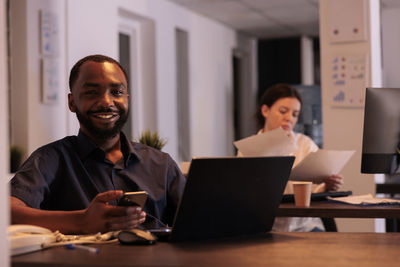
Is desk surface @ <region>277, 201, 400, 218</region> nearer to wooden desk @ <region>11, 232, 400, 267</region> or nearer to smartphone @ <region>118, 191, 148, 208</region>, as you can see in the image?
wooden desk @ <region>11, 232, 400, 267</region>

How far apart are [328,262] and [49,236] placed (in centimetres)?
66

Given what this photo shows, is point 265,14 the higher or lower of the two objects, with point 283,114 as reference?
higher

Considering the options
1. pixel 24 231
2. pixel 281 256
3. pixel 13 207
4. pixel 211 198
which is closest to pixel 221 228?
pixel 211 198

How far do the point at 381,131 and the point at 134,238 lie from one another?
1239mm

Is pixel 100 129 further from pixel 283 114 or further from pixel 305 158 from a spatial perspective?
pixel 283 114

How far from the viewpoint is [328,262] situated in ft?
4.25

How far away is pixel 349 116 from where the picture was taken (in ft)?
14.0

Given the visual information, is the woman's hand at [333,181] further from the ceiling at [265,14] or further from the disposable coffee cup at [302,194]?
the ceiling at [265,14]

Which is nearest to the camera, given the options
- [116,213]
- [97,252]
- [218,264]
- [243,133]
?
[218,264]

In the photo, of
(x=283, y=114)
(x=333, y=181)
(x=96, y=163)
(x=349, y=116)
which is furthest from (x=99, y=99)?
(x=349, y=116)

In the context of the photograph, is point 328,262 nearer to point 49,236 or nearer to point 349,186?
point 49,236

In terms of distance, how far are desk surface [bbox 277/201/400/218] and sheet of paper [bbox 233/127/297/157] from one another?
1.70 ft

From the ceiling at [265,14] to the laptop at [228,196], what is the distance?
5.51m

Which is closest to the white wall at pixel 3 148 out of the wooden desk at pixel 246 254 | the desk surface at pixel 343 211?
the wooden desk at pixel 246 254
